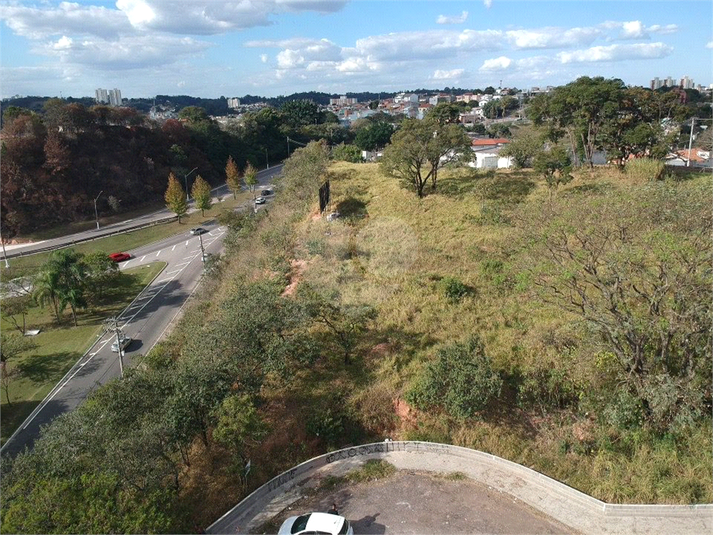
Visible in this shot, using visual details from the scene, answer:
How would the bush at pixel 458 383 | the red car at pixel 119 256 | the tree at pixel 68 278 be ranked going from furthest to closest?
the red car at pixel 119 256
the tree at pixel 68 278
the bush at pixel 458 383

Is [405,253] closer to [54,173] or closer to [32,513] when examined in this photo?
[32,513]

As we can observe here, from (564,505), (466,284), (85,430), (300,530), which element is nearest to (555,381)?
(564,505)

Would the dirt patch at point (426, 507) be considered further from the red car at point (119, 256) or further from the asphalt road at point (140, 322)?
the red car at point (119, 256)

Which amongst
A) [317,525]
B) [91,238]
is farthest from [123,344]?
[91,238]

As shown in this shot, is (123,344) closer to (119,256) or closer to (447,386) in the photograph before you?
(119,256)

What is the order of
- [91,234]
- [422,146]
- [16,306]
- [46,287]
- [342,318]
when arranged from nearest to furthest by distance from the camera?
[342,318] < [46,287] < [16,306] < [422,146] < [91,234]

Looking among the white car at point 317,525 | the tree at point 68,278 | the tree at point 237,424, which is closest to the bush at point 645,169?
the tree at point 237,424
